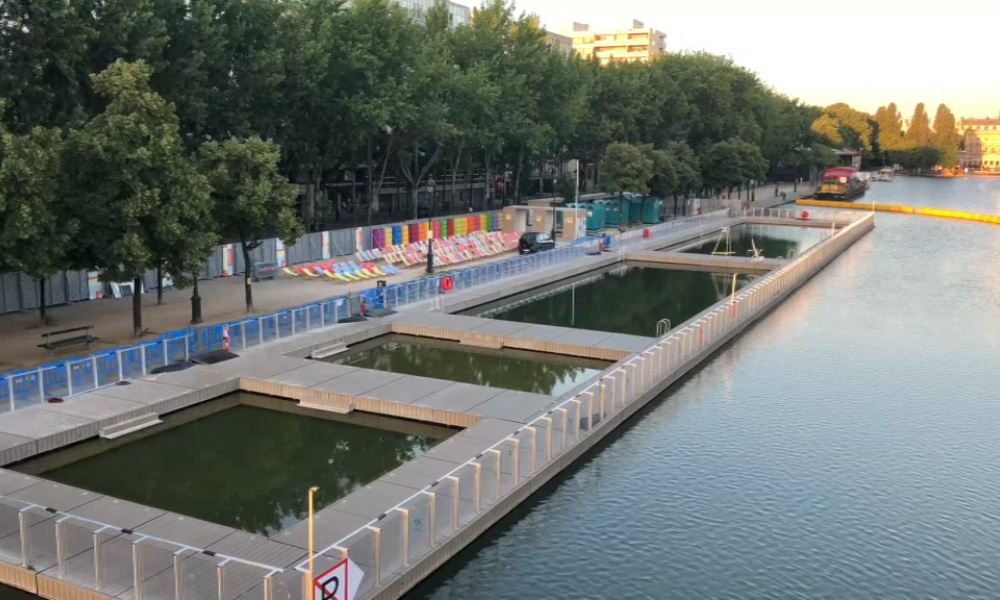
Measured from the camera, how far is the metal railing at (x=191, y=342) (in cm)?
2131

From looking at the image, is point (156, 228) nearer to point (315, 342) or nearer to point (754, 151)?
point (315, 342)

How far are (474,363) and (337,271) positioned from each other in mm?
14313

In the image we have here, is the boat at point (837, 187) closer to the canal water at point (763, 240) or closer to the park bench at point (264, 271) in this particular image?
the canal water at point (763, 240)

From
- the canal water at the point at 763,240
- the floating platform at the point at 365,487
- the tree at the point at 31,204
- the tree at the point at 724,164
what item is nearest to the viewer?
the floating platform at the point at 365,487

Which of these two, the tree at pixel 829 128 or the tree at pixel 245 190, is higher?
the tree at pixel 829 128

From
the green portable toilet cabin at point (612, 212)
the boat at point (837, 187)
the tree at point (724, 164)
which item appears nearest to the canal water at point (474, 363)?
the green portable toilet cabin at point (612, 212)

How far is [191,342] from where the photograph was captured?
25.6 meters

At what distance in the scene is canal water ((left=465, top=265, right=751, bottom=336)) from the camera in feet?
117

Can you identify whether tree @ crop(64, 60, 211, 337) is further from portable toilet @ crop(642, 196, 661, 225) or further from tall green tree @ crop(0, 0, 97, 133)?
portable toilet @ crop(642, 196, 661, 225)

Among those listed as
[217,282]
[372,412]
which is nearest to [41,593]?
[372,412]

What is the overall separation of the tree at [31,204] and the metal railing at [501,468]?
13.2 meters

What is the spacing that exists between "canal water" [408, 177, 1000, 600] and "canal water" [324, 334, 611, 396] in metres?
3.72

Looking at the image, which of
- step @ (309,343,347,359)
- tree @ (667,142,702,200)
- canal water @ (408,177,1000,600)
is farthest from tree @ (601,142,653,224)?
step @ (309,343,347,359)

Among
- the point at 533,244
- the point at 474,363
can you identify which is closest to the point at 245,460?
the point at 474,363
